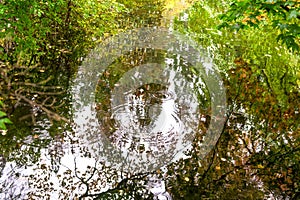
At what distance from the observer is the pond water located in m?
3.43

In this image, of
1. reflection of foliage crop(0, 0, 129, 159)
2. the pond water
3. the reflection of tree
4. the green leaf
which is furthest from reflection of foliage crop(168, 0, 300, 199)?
the green leaf

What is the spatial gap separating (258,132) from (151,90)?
1903mm

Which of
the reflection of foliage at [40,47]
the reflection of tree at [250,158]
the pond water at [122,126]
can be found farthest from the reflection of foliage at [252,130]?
the reflection of foliage at [40,47]

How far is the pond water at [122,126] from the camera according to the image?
343 cm

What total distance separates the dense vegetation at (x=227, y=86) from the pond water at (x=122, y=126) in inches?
3.6

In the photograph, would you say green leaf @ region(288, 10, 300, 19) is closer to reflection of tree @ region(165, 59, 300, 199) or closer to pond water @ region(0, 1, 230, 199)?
reflection of tree @ region(165, 59, 300, 199)

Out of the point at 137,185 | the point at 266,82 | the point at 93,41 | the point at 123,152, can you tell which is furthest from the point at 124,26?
the point at 137,185

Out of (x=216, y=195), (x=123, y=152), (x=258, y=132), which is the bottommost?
(x=216, y=195)

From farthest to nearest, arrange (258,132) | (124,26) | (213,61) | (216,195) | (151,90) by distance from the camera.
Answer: (124,26) → (213,61) → (151,90) → (258,132) → (216,195)

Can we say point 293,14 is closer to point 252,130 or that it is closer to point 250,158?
point 250,158

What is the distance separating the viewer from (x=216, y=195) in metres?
3.38

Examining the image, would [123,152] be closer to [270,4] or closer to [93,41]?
[270,4]

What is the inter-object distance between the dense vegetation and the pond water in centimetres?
9

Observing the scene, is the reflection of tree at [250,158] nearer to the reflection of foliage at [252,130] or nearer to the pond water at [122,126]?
the reflection of foliage at [252,130]
